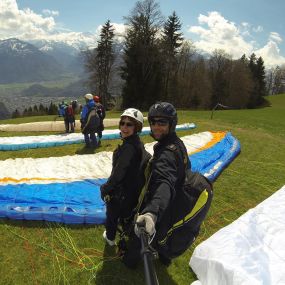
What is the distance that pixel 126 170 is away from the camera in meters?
4.37

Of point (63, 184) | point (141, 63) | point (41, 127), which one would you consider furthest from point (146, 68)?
point (63, 184)

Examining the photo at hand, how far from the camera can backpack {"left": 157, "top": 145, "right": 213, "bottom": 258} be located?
3.92 m

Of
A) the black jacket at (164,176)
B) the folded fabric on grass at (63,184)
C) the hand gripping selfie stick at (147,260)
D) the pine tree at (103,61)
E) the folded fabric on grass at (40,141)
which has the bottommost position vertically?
the folded fabric on grass at (40,141)

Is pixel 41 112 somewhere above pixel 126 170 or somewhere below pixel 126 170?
below

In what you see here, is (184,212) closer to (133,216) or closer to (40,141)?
(133,216)

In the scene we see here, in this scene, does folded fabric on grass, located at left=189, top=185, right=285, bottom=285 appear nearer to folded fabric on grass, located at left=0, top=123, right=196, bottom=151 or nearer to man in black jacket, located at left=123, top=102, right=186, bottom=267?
man in black jacket, located at left=123, top=102, right=186, bottom=267

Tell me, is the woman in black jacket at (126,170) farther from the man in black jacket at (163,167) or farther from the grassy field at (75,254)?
the grassy field at (75,254)

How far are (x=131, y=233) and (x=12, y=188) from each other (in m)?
3.65

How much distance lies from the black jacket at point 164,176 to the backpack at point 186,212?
155mm

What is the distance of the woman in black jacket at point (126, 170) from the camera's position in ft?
14.3

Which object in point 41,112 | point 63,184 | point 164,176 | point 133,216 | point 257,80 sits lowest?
point 41,112

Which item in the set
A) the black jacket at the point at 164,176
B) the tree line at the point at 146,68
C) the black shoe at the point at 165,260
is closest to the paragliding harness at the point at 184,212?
the black jacket at the point at 164,176

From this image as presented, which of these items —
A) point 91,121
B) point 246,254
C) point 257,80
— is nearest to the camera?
point 246,254

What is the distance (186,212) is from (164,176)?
849mm
